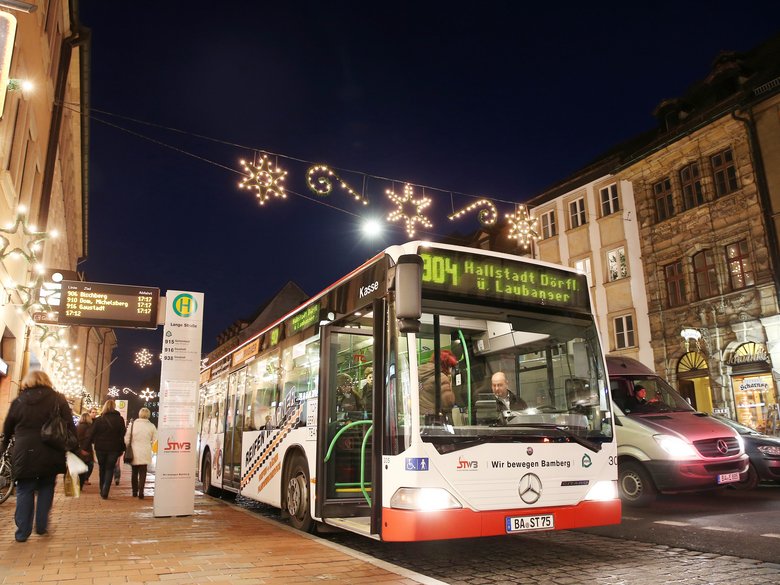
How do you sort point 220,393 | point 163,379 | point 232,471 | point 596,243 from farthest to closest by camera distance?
1. point 596,243
2. point 220,393
3. point 232,471
4. point 163,379

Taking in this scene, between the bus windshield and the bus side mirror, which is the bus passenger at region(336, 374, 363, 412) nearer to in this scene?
the bus windshield

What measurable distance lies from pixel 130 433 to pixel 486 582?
10.5 metres

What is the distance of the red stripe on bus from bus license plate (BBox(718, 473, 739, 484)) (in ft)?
16.9

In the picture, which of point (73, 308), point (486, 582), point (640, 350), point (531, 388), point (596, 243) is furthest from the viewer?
point (596, 243)

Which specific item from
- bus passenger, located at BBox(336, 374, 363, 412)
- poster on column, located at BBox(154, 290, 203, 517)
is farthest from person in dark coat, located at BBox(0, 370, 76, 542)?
bus passenger, located at BBox(336, 374, 363, 412)

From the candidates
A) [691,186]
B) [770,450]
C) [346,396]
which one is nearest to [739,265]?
[691,186]

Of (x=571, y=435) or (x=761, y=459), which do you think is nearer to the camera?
(x=571, y=435)

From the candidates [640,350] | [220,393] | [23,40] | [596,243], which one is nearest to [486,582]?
[220,393]

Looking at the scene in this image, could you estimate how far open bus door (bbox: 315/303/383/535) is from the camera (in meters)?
7.57

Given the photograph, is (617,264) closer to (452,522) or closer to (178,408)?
(178,408)

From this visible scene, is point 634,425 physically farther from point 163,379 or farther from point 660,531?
point 163,379

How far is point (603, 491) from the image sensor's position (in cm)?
654

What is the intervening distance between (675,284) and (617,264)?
10.6 feet

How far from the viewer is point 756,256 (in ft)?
71.4
